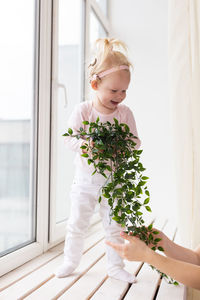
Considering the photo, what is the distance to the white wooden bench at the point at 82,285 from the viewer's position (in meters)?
1.19

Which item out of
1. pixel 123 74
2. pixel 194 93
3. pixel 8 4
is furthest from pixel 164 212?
pixel 8 4

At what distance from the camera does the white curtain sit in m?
1.73

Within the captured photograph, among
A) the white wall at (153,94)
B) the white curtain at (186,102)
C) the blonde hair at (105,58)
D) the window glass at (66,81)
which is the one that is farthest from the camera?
the white wall at (153,94)

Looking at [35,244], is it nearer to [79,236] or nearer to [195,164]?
[79,236]

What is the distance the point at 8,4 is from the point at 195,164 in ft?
3.90

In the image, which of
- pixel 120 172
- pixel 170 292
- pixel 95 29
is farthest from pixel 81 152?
pixel 95 29

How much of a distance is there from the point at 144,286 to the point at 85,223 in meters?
0.35

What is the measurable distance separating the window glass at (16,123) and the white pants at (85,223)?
11.5 inches

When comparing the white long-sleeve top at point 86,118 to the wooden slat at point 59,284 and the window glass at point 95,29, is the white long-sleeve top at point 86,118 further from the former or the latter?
the window glass at point 95,29

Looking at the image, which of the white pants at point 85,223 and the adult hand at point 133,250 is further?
the white pants at point 85,223

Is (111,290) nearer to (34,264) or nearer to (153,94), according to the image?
(34,264)

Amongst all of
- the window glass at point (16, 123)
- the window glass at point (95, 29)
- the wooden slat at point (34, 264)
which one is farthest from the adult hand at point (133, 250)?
the window glass at point (95, 29)

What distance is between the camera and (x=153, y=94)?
120 inches

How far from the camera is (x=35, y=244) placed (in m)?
1.62
